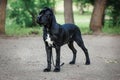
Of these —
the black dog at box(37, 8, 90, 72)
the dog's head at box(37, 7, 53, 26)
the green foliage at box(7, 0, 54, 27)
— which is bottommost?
the green foliage at box(7, 0, 54, 27)

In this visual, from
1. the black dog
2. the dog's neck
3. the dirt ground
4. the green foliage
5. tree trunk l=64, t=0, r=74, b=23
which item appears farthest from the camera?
the green foliage

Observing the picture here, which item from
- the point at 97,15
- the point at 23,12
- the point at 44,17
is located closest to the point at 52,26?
the point at 44,17

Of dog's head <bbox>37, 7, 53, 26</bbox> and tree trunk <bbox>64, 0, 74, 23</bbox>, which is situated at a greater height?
dog's head <bbox>37, 7, 53, 26</bbox>

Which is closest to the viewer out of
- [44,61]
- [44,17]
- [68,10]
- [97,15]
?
[44,17]

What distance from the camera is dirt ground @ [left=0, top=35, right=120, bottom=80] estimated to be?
1124cm

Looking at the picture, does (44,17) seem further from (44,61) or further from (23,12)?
(23,12)

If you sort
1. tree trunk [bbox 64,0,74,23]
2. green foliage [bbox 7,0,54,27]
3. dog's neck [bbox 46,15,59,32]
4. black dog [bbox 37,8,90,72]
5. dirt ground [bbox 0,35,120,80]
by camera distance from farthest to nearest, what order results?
green foliage [bbox 7,0,54,27] → tree trunk [bbox 64,0,74,23] → dog's neck [bbox 46,15,59,32] → black dog [bbox 37,8,90,72] → dirt ground [bbox 0,35,120,80]

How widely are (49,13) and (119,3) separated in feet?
59.7

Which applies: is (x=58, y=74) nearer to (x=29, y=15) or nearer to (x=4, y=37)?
(x=4, y=37)

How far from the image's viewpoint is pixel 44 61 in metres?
14.2

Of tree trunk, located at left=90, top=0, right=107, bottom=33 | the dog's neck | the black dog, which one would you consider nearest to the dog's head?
the black dog

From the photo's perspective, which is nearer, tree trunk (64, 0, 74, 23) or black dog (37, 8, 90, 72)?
black dog (37, 8, 90, 72)

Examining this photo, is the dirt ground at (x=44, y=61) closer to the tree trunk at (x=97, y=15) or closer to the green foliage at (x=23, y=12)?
the tree trunk at (x=97, y=15)

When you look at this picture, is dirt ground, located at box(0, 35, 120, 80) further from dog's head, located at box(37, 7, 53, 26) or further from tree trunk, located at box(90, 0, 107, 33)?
tree trunk, located at box(90, 0, 107, 33)
